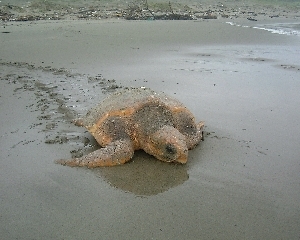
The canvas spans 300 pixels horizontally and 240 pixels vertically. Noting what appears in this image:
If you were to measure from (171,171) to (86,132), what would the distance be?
1.37 meters

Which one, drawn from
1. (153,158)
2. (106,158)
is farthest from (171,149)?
(106,158)

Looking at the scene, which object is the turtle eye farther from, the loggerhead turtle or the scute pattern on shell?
the scute pattern on shell

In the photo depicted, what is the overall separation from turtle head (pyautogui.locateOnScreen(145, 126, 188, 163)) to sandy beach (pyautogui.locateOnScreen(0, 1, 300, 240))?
0.09 m

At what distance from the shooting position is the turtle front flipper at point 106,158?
322cm

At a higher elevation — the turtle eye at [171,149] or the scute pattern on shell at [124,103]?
the scute pattern on shell at [124,103]

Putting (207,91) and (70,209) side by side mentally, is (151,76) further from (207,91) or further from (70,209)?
(70,209)

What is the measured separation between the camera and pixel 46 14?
49.4 feet

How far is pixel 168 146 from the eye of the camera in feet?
10.7

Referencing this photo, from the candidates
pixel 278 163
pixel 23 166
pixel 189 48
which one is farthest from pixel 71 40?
pixel 278 163

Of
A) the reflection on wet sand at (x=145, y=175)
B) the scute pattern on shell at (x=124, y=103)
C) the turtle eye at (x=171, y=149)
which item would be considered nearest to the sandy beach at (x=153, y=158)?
the reflection on wet sand at (x=145, y=175)

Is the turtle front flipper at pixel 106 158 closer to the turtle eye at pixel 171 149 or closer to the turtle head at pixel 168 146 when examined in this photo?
the turtle head at pixel 168 146

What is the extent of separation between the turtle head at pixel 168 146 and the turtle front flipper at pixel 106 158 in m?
0.26

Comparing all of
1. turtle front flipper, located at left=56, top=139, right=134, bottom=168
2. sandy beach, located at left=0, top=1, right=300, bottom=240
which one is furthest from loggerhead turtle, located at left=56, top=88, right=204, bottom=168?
sandy beach, located at left=0, top=1, right=300, bottom=240

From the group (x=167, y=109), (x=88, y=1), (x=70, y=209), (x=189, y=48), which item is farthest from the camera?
(x=88, y=1)
